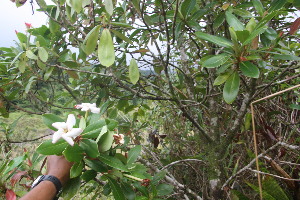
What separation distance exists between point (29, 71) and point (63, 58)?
0.23 meters

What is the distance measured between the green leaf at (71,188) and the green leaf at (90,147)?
0.18 m

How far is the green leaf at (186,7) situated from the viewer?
108 centimetres

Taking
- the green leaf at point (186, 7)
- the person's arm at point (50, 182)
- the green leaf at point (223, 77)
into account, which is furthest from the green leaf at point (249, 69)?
the person's arm at point (50, 182)

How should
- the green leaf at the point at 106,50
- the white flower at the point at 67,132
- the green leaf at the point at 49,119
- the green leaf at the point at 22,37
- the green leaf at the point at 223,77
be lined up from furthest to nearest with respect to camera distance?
A: the green leaf at the point at 22,37
the green leaf at the point at 223,77
the green leaf at the point at 106,50
the green leaf at the point at 49,119
the white flower at the point at 67,132

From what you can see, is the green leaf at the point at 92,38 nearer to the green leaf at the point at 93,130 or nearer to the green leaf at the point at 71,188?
the green leaf at the point at 93,130

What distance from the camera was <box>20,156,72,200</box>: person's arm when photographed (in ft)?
2.58

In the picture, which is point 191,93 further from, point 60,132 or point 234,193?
point 60,132

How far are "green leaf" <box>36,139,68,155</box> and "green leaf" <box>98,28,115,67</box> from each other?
1.08 ft

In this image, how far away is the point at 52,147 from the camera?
70 centimetres

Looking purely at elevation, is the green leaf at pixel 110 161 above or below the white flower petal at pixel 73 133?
below

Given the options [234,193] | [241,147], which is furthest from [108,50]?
[241,147]

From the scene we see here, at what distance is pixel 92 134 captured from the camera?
73 cm

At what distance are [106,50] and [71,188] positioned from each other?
53 cm

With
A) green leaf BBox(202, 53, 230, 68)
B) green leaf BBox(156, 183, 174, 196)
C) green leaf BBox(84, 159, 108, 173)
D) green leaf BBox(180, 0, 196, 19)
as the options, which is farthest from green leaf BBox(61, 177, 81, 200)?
green leaf BBox(180, 0, 196, 19)
